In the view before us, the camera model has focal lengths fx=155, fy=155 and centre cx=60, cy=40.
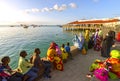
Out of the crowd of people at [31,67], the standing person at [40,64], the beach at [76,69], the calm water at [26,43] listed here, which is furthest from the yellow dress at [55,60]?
the calm water at [26,43]

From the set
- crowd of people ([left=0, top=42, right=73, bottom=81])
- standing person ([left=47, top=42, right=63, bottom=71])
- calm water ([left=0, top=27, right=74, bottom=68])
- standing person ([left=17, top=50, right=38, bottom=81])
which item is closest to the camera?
crowd of people ([left=0, top=42, right=73, bottom=81])

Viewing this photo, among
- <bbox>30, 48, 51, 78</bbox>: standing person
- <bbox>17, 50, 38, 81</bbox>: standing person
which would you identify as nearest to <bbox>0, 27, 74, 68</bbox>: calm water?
<bbox>30, 48, 51, 78</bbox>: standing person

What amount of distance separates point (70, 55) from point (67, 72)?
5.91 ft

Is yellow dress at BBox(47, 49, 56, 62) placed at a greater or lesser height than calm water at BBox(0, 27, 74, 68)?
greater

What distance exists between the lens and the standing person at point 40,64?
18.8ft

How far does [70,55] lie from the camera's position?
27.4 ft

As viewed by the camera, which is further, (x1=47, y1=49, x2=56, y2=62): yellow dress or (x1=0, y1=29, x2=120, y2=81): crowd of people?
(x1=47, y1=49, x2=56, y2=62): yellow dress

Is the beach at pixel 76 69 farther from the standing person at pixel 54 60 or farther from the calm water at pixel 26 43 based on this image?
the calm water at pixel 26 43

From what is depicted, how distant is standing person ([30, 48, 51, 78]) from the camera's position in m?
5.72

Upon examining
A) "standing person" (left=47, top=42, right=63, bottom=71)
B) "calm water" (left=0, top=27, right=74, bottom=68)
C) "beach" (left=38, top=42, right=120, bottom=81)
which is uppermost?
"standing person" (left=47, top=42, right=63, bottom=71)

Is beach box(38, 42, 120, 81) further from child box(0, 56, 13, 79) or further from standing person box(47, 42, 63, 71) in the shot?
child box(0, 56, 13, 79)

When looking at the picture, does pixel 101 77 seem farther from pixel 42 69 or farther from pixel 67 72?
pixel 42 69

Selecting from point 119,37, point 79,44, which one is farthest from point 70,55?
point 119,37

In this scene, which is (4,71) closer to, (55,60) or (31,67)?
(31,67)
